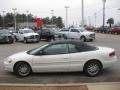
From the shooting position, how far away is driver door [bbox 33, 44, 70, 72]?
10.3 m

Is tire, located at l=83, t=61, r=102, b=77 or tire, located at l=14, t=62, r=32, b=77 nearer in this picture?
tire, located at l=83, t=61, r=102, b=77

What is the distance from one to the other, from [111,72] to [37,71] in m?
3.05

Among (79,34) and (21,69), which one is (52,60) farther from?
(79,34)

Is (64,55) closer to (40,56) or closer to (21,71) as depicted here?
(40,56)

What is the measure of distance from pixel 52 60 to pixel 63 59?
1.38 ft

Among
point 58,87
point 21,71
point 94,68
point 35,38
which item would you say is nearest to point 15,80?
point 21,71

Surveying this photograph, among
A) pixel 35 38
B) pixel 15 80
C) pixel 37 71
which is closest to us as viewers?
pixel 15 80

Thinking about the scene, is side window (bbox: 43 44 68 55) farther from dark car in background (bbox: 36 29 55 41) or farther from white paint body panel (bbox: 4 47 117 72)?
dark car in background (bbox: 36 29 55 41)

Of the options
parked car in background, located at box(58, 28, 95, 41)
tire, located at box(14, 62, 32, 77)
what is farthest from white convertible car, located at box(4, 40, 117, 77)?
parked car in background, located at box(58, 28, 95, 41)

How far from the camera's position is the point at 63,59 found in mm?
10250

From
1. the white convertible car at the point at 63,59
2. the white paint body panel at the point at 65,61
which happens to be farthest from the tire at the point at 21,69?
the white paint body panel at the point at 65,61

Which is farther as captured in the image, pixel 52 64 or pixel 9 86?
pixel 52 64

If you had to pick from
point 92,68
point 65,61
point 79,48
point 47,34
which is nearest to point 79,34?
point 47,34

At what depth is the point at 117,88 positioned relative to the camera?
7.86 m
